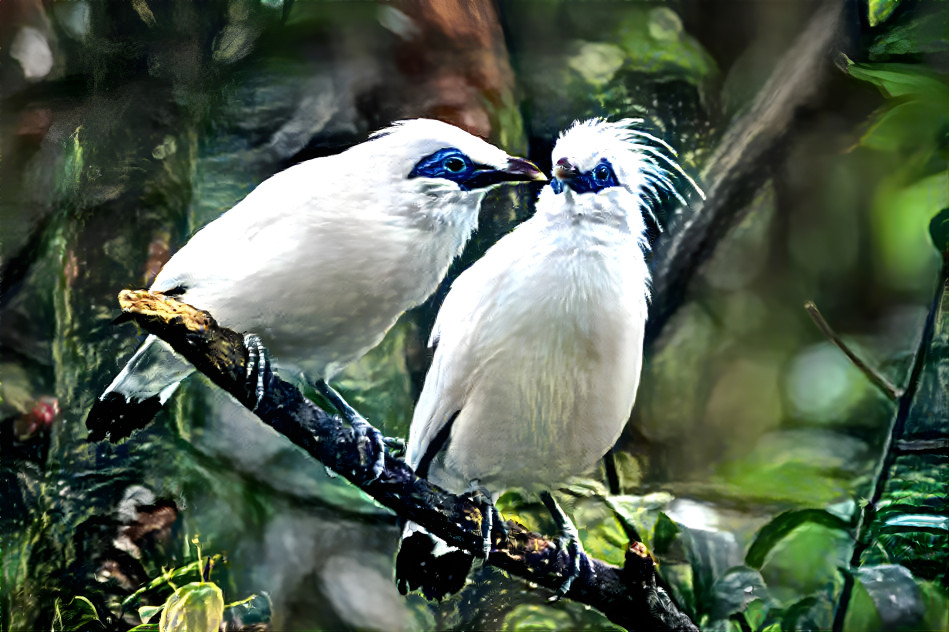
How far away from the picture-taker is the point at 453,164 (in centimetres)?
126

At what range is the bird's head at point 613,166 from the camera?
1287 millimetres

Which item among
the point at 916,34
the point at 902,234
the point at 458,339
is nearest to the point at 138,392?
the point at 458,339

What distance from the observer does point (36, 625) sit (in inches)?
50.4

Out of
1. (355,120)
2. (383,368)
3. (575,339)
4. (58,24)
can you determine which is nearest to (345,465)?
(383,368)

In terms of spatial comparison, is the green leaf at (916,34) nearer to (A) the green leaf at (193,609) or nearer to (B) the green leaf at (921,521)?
(B) the green leaf at (921,521)

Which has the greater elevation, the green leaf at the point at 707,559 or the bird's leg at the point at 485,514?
the bird's leg at the point at 485,514

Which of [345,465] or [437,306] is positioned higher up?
[437,306]

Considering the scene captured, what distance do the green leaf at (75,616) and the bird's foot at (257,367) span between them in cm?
49

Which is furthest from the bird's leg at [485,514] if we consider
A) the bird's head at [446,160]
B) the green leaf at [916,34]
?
the green leaf at [916,34]

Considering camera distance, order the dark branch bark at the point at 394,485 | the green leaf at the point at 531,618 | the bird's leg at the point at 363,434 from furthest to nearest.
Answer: the green leaf at the point at 531,618 → the bird's leg at the point at 363,434 → the dark branch bark at the point at 394,485

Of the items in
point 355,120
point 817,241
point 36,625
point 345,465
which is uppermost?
point 355,120

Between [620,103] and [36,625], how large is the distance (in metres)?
1.37

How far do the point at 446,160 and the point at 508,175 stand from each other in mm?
109

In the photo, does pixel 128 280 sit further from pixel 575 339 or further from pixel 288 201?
pixel 575 339
